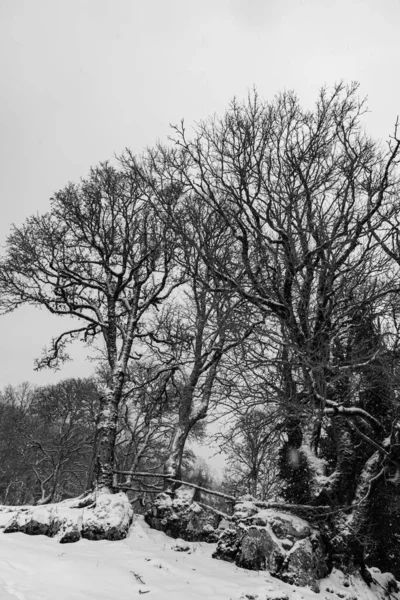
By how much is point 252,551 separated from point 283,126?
881cm

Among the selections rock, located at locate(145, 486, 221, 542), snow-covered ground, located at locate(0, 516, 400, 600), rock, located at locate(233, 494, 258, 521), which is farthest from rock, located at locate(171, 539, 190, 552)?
rock, located at locate(233, 494, 258, 521)

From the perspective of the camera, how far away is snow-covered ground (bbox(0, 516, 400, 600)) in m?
3.99

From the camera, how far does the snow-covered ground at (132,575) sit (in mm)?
3988

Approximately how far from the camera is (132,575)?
504 cm

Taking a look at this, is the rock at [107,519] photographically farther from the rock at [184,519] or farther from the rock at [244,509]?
the rock at [244,509]

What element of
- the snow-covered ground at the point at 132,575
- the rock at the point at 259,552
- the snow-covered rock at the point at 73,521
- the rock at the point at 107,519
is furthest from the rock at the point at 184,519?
the rock at the point at 259,552

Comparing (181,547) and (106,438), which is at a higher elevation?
(106,438)

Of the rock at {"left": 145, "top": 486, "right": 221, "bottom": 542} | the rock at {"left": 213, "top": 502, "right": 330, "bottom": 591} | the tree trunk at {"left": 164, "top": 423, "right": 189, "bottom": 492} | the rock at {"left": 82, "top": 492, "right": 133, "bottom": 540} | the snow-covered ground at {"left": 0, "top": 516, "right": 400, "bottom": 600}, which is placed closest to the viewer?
the snow-covered ground at {"left": 0, "top": 516, "right": 400, "bottom": 600}

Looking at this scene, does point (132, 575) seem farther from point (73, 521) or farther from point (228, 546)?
point (73, 521)

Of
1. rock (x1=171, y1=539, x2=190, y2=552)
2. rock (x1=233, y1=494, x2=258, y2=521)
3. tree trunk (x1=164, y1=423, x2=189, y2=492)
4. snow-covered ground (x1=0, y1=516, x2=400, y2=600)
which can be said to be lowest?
rock (x1=171, y1=539, x2=190, y2=552)

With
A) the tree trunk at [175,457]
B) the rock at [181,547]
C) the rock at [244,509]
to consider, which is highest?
the tree trunk at [175,457]

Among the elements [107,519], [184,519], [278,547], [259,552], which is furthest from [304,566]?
[107,519]

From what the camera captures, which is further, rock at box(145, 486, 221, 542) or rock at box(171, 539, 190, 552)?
rock at box(145, 486, 221, 542)

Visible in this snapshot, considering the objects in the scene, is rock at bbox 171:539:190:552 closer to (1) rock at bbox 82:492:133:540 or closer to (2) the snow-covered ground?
(2) the snow-covered ground
